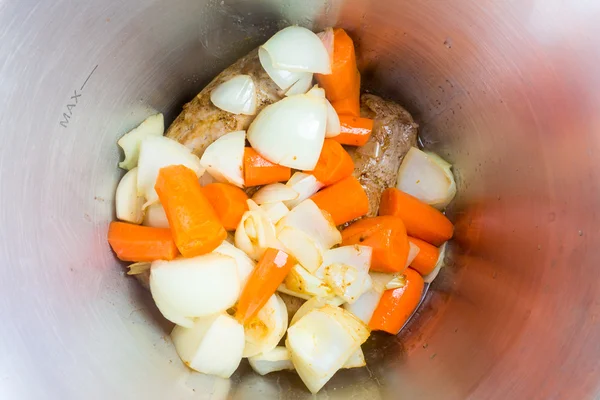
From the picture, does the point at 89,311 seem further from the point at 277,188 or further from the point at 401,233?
the point at 401,233

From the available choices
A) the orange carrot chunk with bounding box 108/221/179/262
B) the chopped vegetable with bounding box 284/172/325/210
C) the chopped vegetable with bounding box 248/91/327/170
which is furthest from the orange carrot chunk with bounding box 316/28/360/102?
the orange carrot chunk with bounding box 108/221/179/262

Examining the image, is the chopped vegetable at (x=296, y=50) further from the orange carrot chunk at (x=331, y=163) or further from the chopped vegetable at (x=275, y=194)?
the chopped vegetable at (x=275, y=194)

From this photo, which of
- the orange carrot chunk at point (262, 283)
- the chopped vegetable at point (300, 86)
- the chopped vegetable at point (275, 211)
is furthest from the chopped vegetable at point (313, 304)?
the chopped vegetable at point (300, 86)

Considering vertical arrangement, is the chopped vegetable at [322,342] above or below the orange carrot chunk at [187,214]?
below

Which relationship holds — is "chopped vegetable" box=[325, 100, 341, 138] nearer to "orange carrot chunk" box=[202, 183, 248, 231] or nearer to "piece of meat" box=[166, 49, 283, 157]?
"piece of meat" box=[166, 49, 283, 157]

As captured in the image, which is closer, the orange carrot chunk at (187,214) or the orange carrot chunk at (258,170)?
the orange carrot chunk at (187,214)
